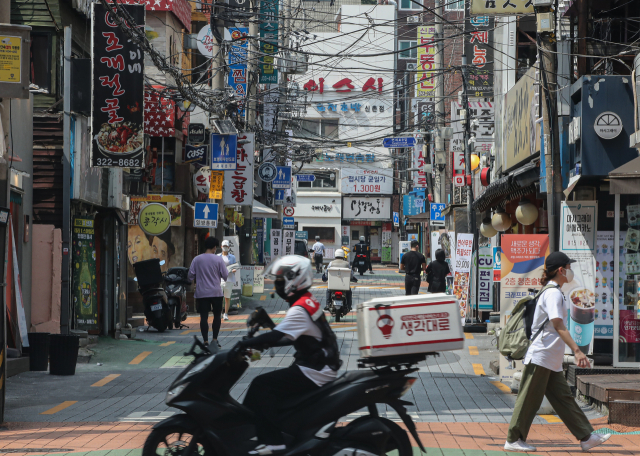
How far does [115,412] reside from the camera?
942 centimetres

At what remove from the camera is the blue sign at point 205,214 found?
22.0 meters

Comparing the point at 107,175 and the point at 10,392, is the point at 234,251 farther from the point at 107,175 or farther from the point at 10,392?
the point at 10,392

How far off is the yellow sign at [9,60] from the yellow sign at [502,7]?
7.32 meters

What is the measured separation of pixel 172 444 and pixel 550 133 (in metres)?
7.09

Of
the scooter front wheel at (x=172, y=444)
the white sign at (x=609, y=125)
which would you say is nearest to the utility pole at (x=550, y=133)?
the white sign at (x=609, y=125)

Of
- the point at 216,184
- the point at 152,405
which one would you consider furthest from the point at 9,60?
the point at 216,184

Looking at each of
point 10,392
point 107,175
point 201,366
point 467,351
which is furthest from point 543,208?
point 201,366

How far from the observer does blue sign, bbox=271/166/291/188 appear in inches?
1463

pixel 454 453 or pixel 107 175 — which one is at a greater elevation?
pixel 107 175

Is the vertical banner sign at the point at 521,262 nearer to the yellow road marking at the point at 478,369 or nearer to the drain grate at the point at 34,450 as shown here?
the yellow road marking at the point at 478,369

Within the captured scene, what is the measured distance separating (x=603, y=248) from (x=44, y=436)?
25.7 ft

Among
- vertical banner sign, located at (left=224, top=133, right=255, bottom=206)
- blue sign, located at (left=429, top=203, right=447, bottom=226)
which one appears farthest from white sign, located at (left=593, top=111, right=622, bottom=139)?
blue sign, located at (left=429, top=203, right=447, bottom=226)

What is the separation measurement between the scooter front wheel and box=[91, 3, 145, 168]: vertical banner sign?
9290 mm

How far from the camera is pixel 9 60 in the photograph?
8.77 m
